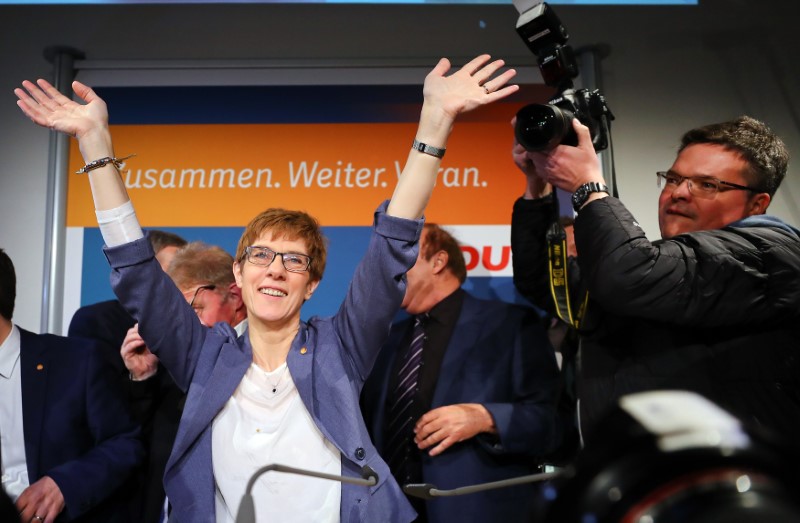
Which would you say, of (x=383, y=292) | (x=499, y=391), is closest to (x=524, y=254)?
(x=499, y=391)

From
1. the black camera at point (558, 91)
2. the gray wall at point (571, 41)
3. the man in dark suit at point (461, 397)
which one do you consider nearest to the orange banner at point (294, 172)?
the gray wall at point (571, 41)

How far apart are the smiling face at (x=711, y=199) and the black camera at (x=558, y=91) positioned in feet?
0.75

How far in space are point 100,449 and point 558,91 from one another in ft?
5.24

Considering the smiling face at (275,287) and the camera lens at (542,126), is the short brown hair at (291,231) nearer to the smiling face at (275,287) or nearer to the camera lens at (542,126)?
the smiling face at (275,287)

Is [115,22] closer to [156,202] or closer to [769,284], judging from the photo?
[156,202]

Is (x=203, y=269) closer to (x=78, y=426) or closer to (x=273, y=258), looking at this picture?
(x=78, y=426)

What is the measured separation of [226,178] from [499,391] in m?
1.51

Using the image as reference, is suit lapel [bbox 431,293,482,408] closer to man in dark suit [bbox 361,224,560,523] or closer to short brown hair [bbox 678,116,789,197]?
man in dark suit [bbox 361,224,560,523]

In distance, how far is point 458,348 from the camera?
272 centimetres

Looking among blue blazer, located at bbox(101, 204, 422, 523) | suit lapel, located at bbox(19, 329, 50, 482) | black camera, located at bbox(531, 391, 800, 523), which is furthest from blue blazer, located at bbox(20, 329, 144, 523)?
black camera, located at bbox(531, 391, 800, 523)

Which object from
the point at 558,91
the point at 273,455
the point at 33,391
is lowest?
the point at 273,455

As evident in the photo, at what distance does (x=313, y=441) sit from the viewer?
1890 mm

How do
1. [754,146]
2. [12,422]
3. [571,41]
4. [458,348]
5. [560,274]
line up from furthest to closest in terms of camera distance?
[571,41]
[458,348]
[12,422]
[560,274]
[754,146]

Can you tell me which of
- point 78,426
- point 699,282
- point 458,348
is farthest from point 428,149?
point 78,426
